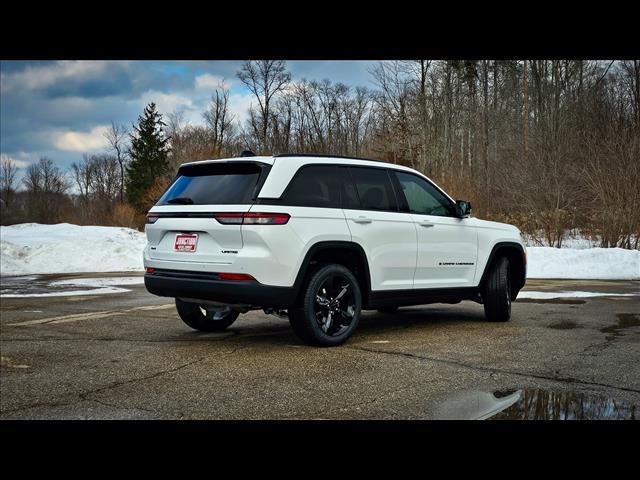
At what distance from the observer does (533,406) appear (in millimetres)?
4047

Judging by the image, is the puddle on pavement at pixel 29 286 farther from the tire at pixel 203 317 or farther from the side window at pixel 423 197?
the side window at pixel 423 197

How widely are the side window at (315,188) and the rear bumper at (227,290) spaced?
0.87m

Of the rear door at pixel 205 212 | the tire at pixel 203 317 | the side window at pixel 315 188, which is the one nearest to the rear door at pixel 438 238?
the side window at pixel 315 188

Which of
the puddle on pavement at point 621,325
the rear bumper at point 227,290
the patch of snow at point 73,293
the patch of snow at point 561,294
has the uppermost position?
the rear bumper at point 227,290

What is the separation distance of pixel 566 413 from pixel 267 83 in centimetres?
4390

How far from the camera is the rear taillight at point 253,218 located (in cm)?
568

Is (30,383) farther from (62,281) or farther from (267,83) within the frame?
(267,83)

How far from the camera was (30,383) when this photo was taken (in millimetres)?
4945

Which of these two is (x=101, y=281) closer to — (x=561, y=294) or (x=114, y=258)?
(x=114, y=258)

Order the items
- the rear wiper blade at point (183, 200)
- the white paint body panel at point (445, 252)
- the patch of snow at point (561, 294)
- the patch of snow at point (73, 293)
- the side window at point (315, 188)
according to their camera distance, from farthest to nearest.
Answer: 1. the patch of snow at point (73, 293)
2. the patch of snow at point (561, 294)
3. the white paint body panel at point (445, 252)
4. the rear wiper blade at point (183, 200)
5. the side window at point (315, 188)

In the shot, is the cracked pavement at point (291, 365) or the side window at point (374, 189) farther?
the side window at point (374, 189)

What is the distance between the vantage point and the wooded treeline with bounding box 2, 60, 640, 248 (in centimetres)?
2131

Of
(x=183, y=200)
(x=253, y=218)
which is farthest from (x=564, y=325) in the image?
(x=183, y=200)
